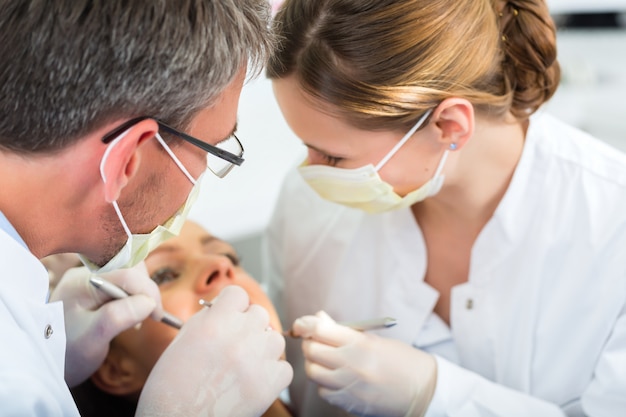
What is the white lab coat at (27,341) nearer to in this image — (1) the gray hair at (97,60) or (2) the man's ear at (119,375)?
(1) the gray hair at (97,60)

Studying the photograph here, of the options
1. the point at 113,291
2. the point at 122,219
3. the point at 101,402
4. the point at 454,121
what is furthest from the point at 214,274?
the point at 454,121

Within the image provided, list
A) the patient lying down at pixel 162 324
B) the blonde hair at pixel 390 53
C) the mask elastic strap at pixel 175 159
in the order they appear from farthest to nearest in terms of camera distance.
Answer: the patient lying down at pixel 162 324 < the blonde hair at pixel 390 53 < the mask elastic strap at pixel 175 159

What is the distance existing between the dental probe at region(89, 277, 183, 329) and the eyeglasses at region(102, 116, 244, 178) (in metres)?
0.37

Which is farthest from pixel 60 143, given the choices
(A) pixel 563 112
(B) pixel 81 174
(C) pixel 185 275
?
(A) pixel 563 112

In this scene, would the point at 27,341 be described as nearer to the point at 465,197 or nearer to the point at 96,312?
the point at 96,312

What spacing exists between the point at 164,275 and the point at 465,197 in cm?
76

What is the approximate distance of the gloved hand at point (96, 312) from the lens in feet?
4.57

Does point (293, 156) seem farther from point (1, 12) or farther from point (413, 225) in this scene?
point (1, 12)

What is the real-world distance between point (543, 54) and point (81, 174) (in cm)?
97

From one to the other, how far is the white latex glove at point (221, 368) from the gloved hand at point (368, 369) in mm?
106

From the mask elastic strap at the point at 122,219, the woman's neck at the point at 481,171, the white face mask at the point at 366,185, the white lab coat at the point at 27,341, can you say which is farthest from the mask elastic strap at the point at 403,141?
the white lab coat at the point at 27,341

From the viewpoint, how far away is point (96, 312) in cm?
142

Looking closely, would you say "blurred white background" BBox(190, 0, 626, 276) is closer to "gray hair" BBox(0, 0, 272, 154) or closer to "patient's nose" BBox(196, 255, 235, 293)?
"patient's nose" BBox(196, 255, 235, 293)

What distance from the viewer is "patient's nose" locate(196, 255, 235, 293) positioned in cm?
166
